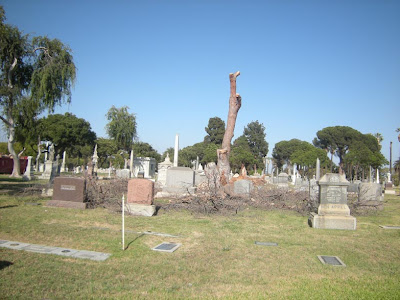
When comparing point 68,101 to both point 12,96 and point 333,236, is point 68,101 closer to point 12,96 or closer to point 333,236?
point 12,96

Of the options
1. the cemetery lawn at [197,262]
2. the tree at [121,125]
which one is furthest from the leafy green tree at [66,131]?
the cemetery lawn at [197,262]

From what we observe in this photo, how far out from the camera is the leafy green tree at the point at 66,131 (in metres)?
47.2

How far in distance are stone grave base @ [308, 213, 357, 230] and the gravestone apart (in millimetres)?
7781

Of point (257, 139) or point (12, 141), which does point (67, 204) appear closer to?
point (12, 141)

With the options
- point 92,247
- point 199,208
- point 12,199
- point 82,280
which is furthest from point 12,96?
point 82,280

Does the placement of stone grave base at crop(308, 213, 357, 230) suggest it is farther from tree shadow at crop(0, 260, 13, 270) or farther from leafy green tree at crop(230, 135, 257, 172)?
leafy green tree at crop(230, 135, 257, 172)

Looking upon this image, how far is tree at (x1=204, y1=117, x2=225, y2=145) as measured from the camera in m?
71.6

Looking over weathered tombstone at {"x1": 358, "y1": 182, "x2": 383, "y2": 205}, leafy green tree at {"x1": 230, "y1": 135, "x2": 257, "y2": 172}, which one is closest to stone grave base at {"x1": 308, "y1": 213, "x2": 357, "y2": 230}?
weathered tombstone at {"x1": 358, "y1": 182, "x2": 383, "y2": 205}

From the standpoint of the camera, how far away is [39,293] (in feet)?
13.0

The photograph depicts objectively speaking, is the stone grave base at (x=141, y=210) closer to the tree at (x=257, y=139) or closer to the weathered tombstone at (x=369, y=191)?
the weathered tombstone at (x=369, y=191)

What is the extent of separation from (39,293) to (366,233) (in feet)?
26.4

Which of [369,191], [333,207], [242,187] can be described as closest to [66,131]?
[242,187]

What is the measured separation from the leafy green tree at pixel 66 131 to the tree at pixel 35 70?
29449 mm

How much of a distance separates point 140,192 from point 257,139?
68.6 meters
